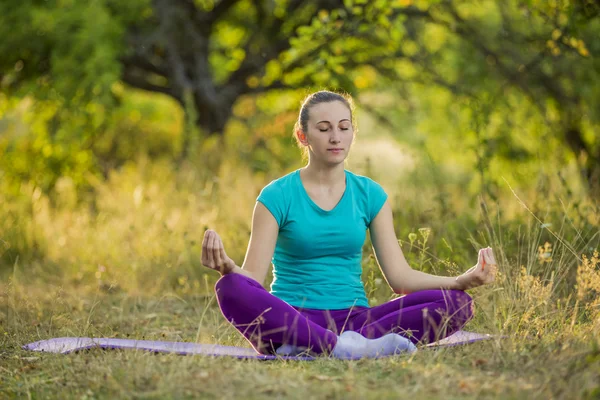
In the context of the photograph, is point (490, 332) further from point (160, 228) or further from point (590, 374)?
point (160, 228)

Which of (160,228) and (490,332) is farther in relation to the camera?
(160,228)

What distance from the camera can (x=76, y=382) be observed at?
3.29m

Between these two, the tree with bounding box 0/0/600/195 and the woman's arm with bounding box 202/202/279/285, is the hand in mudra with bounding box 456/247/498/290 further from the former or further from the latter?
the tree with bounding box 0/0/600/195

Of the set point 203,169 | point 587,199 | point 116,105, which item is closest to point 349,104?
point 587,199

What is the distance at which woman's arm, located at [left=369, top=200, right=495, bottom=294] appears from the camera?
12.5ft

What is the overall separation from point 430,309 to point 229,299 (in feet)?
3.10

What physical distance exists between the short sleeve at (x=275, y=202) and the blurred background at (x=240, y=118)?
133 centimetres

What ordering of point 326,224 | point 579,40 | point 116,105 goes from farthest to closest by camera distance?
point 116,105
point 579,40
point 326,224

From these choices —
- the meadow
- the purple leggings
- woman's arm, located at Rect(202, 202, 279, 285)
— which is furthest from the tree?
the purple leggings

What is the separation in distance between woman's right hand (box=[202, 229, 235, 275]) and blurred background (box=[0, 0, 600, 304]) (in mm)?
1732

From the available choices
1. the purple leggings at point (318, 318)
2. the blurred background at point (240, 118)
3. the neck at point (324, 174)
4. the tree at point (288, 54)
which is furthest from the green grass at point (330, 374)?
the tree at point (288, 54)

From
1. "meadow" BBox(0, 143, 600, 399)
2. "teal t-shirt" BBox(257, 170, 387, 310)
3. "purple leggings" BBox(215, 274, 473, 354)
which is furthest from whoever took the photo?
"teal t-shirt" BBox(257, 170, 387, 310)

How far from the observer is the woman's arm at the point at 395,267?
12.5 ft

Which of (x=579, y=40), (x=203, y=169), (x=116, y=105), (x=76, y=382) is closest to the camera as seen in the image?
(x=76, y=382)
